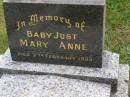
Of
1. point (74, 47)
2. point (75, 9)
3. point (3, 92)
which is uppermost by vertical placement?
point (75, 9)

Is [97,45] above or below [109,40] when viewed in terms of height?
above

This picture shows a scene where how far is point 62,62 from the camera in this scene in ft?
11.8

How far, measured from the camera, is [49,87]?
3.41 meters

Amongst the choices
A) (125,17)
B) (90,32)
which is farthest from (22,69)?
(125,17)

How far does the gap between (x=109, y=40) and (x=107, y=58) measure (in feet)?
4.14

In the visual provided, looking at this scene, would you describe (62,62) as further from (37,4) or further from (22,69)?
(37,4)

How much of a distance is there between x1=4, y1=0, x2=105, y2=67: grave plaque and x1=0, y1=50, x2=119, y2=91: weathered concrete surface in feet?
0.19

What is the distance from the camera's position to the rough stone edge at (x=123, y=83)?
11.5 feet

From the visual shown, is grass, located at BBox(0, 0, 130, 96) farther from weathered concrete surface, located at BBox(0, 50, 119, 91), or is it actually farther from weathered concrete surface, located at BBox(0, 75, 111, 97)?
weathered concrete surface, located at BBox(0, 75, 111, 97)

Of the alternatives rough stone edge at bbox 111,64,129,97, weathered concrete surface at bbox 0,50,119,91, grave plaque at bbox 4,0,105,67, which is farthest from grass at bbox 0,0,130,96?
grave plaque at bbox 4,0,105,67

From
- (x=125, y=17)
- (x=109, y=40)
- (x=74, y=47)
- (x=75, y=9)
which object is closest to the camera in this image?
(x=75, y=9)

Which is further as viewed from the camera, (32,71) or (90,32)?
(32,71)

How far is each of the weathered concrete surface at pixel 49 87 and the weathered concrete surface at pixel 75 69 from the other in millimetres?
53

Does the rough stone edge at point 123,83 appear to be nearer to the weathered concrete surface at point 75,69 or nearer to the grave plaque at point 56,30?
the weathered concrete surface at point 75,69
